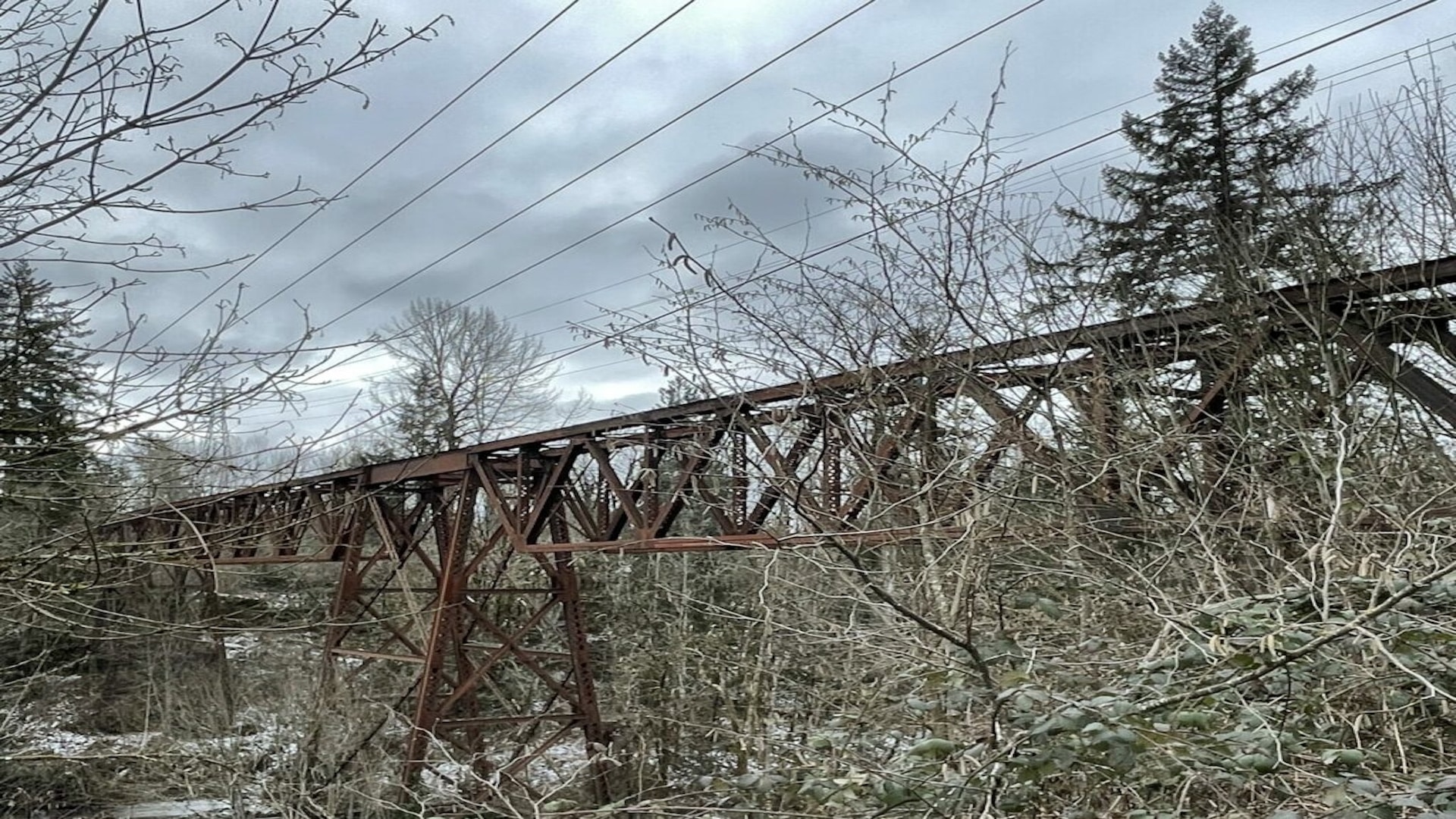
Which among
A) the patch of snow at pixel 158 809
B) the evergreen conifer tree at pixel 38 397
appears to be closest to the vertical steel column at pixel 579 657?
the patch of snow at pixel 158 809

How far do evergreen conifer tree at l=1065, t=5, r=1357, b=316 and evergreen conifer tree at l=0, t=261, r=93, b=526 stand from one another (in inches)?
185

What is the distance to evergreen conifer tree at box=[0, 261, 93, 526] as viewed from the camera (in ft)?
10.0

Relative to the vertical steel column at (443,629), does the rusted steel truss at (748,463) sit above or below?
above

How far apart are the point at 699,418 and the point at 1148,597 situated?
14.2 feet

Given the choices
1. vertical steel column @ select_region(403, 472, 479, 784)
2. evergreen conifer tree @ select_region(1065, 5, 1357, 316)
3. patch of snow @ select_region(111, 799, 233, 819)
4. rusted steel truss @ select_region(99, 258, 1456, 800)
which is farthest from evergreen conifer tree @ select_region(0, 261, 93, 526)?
patch of snow @ select_region(111, 799, 233, 819)

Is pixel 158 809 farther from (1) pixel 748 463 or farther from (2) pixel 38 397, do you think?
(2) pixel 38 397

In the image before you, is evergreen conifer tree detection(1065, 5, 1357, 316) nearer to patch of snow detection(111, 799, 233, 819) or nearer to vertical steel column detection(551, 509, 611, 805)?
vertical steel column detection(551, 509, 611, 805)

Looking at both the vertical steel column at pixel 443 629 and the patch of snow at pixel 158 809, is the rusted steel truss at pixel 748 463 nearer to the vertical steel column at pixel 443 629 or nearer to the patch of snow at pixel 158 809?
the vertical steel column at pixel 443 629

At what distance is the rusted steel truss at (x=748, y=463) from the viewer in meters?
4.66

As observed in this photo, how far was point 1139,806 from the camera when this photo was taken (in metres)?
3.17

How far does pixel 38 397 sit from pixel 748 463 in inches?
146

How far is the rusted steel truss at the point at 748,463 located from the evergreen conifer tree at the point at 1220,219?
0.38 m

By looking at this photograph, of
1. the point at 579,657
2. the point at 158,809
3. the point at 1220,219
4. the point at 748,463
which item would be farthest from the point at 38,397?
the point at 158,809

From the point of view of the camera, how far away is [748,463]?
6109 millimetres
